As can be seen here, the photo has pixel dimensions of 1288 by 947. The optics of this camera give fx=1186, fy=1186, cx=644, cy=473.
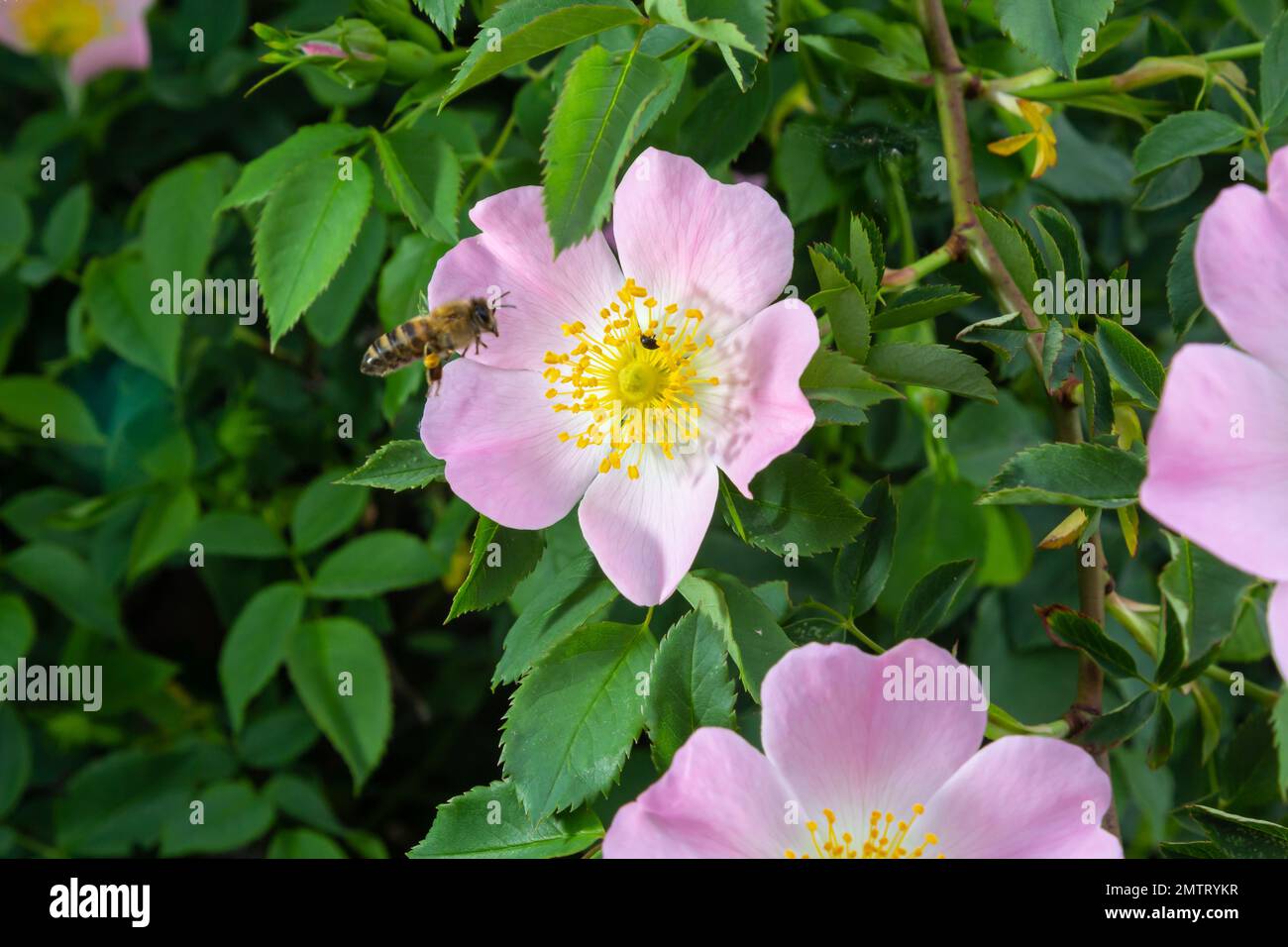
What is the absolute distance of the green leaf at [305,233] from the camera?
0.77 metres

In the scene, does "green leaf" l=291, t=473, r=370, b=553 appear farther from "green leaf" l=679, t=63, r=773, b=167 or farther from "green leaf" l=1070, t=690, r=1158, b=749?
"green leaf" l=1070, t=690, r=1158, b=749

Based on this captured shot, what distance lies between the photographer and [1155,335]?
122 cm

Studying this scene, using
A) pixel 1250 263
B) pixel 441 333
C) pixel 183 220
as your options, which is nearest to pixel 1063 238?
pixel 1250 263

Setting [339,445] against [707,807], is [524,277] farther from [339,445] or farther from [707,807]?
[339,445]

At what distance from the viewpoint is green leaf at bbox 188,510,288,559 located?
1151 millimetres

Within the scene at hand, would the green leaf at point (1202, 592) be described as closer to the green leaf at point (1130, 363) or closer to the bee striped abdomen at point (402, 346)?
the green leaf at point (1130, 363)

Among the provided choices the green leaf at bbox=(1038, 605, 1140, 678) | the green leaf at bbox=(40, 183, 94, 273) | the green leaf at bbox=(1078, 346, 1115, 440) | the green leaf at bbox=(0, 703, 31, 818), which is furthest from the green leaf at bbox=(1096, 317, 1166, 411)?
the green leaf at bbox=(0, 703, 31, 818)

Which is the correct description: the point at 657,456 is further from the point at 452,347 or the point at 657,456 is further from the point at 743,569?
the point at 743,569

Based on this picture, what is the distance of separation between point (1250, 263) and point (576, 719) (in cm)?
42

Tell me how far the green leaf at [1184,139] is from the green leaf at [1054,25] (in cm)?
12

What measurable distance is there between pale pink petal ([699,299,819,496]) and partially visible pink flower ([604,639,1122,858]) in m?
0.11

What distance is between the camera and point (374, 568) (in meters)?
1.12

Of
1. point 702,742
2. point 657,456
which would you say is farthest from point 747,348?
point 702,742

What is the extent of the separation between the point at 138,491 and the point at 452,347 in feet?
2.17
